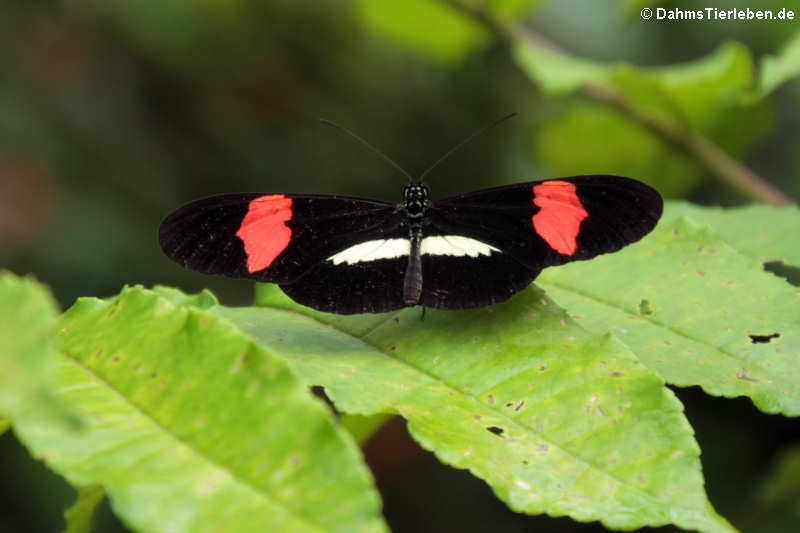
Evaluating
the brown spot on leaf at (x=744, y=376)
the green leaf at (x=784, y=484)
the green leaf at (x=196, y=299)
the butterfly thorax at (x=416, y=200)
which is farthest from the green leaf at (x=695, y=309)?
the green leaf at (x=784, y=484)

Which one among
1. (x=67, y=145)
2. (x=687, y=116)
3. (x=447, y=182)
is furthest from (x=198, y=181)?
(x=687, y=116)

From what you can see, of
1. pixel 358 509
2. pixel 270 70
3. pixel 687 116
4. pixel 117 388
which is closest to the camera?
pixel 358 509

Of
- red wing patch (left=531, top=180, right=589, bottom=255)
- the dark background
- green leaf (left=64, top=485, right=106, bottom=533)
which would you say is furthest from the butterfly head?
the dark background

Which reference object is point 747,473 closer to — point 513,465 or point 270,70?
point 513,465

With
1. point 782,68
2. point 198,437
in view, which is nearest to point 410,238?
point 198,437

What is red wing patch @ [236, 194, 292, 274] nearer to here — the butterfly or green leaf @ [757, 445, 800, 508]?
the butterfly

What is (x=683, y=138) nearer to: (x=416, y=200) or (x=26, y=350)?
(x=416, y=200)

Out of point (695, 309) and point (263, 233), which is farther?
point (263, 233)
